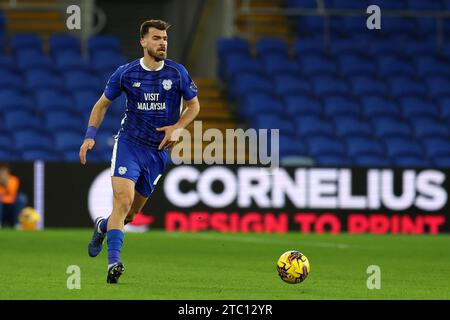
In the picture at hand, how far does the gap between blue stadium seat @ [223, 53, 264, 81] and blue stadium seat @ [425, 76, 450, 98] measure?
3.67 m

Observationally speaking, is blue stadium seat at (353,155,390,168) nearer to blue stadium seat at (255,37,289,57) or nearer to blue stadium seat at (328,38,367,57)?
blue stadium seat at (328,38,367,57)

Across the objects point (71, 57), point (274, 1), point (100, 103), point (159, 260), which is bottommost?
point (159, 260)

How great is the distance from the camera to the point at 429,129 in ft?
75.5

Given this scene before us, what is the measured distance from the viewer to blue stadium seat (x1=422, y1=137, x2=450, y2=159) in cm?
2264

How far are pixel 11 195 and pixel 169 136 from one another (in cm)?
1036

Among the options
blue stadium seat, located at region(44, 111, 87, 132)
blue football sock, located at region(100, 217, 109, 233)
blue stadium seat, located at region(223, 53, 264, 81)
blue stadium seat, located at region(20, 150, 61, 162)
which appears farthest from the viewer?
blue stadium seat, located at region(223, 53, 264, 81)

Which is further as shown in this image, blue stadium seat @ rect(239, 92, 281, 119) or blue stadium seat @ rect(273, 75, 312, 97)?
blue stadium seat @ rect(273, 75, 312, 97)

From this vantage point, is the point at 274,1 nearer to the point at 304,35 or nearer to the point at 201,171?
the point at 304,35

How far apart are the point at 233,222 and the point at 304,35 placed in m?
7.24

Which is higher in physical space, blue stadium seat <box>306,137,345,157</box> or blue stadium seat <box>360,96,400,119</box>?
blue stadium seat <box>360,96,400,119</box>

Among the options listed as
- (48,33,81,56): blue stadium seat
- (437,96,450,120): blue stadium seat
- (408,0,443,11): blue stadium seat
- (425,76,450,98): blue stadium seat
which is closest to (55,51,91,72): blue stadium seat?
(48,33,81,56): blue stadium seat

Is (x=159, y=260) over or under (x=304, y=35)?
under
